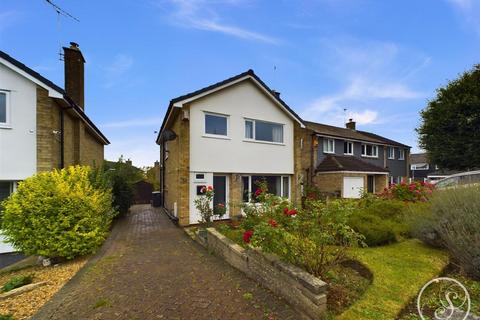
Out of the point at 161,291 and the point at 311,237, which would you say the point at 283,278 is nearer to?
the point at 311,237

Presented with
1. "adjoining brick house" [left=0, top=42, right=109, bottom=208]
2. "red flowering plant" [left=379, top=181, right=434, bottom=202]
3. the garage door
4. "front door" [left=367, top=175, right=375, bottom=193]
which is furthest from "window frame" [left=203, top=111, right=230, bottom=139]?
"front door" [left=367, top=175, right=375, bottom=193]

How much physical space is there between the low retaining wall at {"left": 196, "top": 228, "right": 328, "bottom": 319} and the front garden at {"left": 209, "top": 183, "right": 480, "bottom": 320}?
25cm

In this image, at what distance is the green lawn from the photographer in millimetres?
3844

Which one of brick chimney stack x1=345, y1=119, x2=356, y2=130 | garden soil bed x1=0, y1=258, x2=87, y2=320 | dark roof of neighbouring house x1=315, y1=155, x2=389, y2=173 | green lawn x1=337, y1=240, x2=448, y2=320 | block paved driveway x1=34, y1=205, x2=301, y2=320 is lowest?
garden soil bed x1=0, y1=258, x2=87, y2=320

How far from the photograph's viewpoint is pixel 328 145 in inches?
903

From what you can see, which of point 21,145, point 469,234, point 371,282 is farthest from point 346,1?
point 21,145

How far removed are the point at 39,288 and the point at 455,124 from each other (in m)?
25.2

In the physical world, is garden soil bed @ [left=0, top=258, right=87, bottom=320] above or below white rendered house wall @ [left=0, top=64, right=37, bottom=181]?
below

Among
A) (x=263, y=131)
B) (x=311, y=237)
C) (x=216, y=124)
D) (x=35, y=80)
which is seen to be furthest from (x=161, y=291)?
(x=263, y=131)

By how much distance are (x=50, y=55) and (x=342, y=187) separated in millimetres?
20148

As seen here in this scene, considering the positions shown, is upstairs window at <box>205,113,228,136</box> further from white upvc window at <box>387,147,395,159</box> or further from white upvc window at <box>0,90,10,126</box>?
white upvc window at <box>387,147,395,159</box>

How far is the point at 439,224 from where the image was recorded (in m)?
6.03

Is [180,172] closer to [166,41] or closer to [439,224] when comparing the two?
[166,41]

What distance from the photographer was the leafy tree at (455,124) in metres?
18.8
